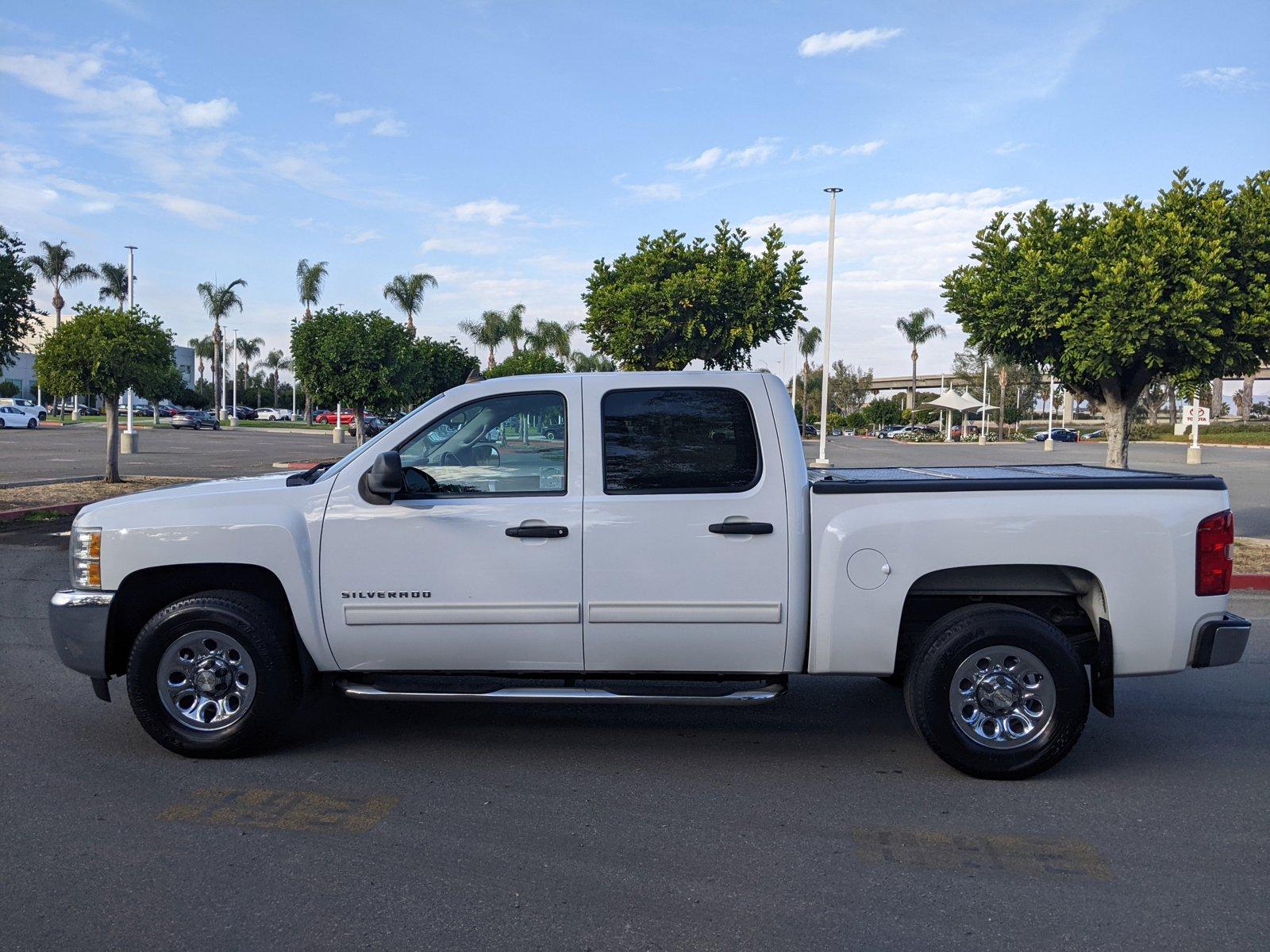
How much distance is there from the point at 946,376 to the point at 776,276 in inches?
4989

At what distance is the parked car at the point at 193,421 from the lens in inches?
2689

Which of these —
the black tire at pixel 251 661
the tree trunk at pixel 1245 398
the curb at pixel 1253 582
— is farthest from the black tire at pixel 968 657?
the tree trunk at pixel 1245 398

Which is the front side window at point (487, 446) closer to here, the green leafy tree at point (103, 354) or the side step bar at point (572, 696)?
the side step bar at point (572, 696)

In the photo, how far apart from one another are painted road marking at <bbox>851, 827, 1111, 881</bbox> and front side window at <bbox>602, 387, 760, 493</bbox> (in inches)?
67.7

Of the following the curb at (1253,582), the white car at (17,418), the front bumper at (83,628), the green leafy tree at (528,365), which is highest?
the green leafy tree at (528,365)

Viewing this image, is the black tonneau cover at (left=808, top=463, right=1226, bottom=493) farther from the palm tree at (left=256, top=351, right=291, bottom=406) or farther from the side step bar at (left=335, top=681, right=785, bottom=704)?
the palm tree at (left=256, top=351, right=291, bottom=406)

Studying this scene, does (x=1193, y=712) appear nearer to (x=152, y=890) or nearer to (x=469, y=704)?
(x=469, y=704)

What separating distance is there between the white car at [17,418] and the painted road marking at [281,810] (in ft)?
191

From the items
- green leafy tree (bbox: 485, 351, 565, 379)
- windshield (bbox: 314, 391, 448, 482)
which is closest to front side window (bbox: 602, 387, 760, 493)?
windshield (bbox: 314, 391, 448, 482)

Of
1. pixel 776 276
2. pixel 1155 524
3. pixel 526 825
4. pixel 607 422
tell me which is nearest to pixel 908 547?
pixel 1155 524

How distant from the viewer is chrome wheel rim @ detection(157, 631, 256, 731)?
5.12 m

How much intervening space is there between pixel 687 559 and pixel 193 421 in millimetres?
71433

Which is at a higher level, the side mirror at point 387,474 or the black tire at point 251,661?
the side mirror at point 387,474

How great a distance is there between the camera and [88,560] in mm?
5145
